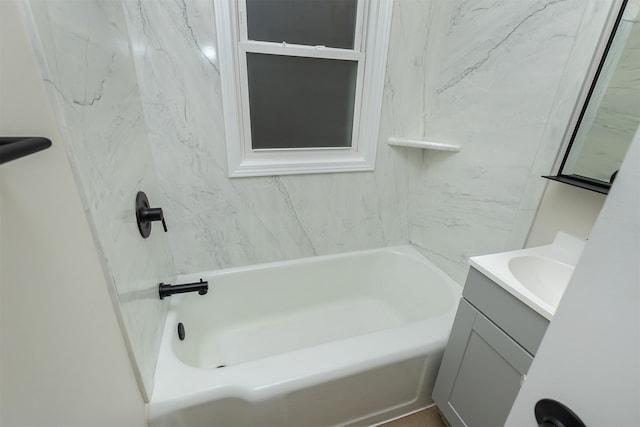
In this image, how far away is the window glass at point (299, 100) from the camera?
1.43m

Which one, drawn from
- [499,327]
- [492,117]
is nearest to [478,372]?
[499,327]

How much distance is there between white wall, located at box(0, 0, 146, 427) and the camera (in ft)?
1.31

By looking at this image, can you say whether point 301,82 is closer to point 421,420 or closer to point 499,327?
point 499,327

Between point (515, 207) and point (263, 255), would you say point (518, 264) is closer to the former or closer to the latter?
point (515, 207)

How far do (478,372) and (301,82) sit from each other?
153cm

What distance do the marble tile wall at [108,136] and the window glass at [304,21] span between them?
56cm

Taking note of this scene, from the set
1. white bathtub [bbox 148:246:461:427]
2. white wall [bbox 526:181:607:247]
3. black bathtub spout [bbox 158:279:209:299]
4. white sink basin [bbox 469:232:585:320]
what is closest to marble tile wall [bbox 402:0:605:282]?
white wall [bbox 526:181:607:247]

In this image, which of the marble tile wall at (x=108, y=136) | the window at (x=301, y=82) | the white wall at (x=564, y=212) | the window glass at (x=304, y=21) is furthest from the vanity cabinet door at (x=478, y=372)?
the window glass at (x=304, y=21)

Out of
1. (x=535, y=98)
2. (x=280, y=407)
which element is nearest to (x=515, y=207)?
(x=535, y=98)

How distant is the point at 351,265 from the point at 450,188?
0.78m

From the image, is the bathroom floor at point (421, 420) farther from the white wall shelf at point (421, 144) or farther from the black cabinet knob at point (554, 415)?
the white wall shelf at point (421, 144)

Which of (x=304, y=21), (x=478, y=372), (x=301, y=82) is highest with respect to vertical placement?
(x=304, y=21)

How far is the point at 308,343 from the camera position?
5.32ft

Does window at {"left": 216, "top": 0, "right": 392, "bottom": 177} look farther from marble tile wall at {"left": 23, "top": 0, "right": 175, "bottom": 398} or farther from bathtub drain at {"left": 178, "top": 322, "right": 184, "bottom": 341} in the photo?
bathtub drain at {"left": 178, "top": 322, "right": 184, "bottom": 341}
